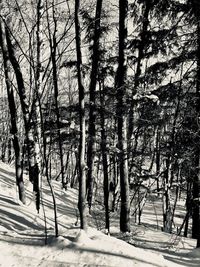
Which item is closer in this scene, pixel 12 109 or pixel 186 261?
pixel 186 261

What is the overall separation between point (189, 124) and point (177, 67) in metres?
1.64

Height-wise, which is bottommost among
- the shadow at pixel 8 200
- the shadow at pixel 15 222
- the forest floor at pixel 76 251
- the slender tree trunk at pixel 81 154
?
the shadow at pixel 8 200

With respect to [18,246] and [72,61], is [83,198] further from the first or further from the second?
[72,61]

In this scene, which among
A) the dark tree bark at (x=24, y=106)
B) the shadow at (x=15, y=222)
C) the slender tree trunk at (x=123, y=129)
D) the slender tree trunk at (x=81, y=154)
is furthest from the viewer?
the dark tree bark at (x=24, y=106)

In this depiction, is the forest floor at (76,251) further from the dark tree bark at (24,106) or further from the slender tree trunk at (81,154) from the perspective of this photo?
the dark tree bark at (24,106)

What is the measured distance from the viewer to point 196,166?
7242 mm

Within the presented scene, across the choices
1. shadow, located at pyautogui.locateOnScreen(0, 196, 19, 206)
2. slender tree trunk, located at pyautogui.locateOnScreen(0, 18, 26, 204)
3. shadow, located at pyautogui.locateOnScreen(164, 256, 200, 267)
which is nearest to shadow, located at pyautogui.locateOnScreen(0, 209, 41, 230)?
shadow, located at pyautogui.locateOnScreen(0, 196, 19, 206)

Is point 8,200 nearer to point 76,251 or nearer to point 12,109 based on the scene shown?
point 12,109

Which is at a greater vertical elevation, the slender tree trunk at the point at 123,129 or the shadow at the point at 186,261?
the slender tree trunk at the point at 123,129

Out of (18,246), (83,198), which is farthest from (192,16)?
(18,246)

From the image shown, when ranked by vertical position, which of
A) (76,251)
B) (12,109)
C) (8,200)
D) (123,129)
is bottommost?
(8,200)

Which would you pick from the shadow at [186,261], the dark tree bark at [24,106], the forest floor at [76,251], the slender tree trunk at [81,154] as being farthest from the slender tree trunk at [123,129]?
the dark tree bark at [24,106]

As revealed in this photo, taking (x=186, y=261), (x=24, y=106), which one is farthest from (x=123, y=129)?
(x=186, y=261)

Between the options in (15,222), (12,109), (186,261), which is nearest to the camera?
(186,261)
